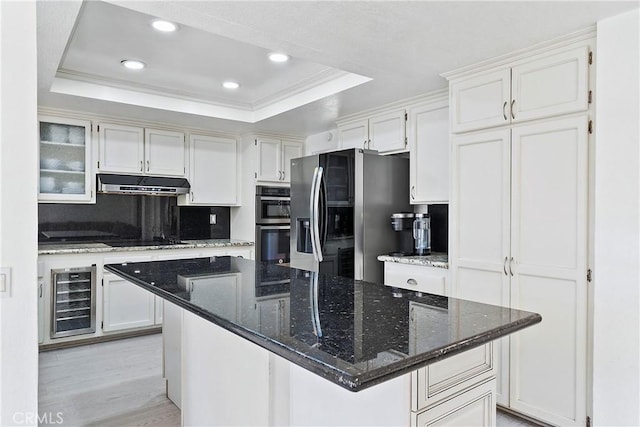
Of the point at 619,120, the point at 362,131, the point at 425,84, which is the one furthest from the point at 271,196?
the point at 619,120

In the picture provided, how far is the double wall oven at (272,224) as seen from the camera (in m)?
4.85

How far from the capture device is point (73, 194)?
3.98 metres

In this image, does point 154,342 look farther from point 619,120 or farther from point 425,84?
point 619,120

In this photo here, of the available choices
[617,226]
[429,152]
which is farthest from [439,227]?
[617,226]

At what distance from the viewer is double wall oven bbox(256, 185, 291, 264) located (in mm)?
4852

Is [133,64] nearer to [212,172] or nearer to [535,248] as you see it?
[212,172]

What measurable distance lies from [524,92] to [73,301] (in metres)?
3.96

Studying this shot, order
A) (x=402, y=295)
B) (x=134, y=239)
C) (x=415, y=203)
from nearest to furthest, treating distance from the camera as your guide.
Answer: (x=402, y=295)
(x=415, y=203)
(x=134, y=239)

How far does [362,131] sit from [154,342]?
279cm

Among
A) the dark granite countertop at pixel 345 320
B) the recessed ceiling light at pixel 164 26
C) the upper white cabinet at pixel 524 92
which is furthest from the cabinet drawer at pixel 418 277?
the recessed ceiling light at pixel 164 26

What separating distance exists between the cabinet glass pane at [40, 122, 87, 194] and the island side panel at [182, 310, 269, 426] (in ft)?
8.49

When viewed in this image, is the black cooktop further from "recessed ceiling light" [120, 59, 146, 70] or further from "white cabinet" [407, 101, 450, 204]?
"white cabinet" [407, 101, 450, 204]

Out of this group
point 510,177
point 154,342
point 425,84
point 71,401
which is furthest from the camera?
point 154,342

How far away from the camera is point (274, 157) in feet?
16.2
